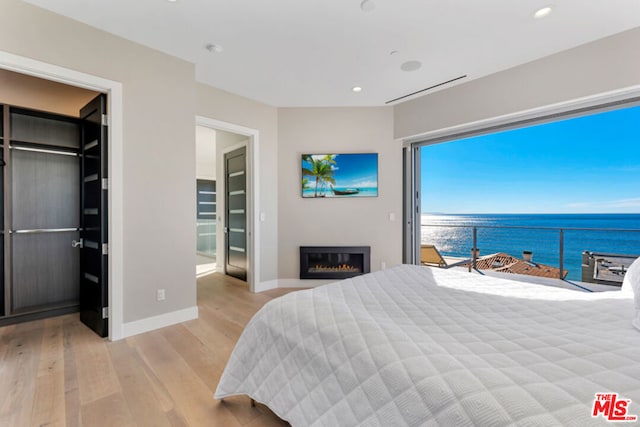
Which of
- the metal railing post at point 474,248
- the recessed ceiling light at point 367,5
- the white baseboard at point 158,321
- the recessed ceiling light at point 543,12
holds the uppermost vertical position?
the recessed ceiling light at point 543,12

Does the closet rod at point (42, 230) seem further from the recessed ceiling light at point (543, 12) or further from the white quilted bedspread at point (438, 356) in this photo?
the recessed ceiling light at point (543, 12)

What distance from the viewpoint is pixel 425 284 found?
194cm

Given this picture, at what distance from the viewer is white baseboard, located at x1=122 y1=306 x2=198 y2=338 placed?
8.68ft

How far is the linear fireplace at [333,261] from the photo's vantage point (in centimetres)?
432

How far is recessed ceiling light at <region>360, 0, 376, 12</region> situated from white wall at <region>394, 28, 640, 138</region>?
2.01 metres

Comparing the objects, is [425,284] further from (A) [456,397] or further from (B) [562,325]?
(A) [456,397]

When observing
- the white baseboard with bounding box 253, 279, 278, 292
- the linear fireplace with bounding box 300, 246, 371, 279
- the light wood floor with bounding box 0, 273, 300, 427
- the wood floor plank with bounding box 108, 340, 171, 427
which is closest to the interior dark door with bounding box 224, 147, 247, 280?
the white baseboard with bounding box 253, 279, 278, 292

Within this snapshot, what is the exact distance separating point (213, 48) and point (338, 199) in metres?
2.57

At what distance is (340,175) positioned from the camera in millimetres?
4359

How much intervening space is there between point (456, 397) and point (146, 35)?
353 centimetres

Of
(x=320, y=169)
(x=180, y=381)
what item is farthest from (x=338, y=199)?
A: (x=180, y=381)

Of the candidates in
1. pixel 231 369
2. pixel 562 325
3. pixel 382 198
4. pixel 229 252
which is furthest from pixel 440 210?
pixel 231 369

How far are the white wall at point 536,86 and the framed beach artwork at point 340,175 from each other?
77 cm

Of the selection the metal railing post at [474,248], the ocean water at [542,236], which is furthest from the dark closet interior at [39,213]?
the metal railing post at [474,248]
